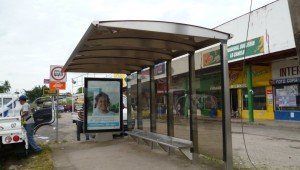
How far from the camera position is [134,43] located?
346 inches

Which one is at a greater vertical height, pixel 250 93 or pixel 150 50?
pixel 150 50

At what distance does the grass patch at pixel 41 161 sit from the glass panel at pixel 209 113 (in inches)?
132

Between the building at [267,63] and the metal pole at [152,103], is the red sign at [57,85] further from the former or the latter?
the building at [267,63]

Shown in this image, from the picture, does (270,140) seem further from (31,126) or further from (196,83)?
(31,126)

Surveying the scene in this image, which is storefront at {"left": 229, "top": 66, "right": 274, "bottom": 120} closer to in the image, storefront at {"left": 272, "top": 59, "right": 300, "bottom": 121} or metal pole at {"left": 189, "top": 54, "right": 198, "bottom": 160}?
storefront at {"left": 272, "top": 59, "right": 300, "bottom": 121}

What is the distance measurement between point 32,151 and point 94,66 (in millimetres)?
2964

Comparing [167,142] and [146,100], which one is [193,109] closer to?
[167,142]

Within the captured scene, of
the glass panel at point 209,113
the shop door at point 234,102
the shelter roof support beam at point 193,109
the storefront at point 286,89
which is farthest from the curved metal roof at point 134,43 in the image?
the shop door at point 234,102

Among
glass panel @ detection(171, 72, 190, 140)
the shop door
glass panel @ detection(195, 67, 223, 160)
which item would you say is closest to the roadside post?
glass panel @ detection(171, 72, 190, 140)

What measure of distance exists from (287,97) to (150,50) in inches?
664

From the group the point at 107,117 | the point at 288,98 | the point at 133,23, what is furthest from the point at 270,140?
the point at 288,98

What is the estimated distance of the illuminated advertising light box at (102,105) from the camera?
12805 mm

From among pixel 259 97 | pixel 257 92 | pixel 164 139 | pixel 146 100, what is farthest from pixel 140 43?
pixel 257 92

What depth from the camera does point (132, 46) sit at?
9.13 meters
